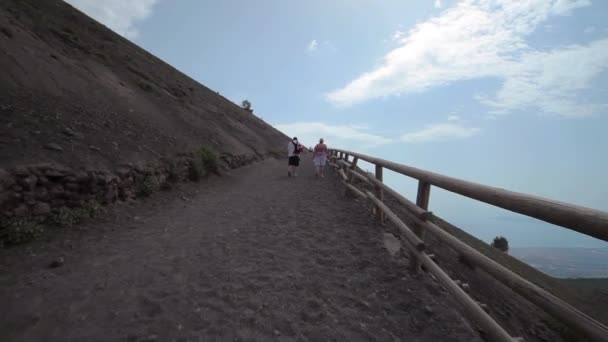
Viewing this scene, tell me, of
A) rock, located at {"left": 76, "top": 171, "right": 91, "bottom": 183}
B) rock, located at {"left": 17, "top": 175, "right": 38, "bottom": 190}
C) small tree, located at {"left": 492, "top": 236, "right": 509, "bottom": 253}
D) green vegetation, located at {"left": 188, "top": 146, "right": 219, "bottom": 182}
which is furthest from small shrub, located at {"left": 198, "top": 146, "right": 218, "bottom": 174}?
small tree, located at {"left": 492, "top": 236, "right": 509, "bottom": 253}

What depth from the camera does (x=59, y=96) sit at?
24.3 ft

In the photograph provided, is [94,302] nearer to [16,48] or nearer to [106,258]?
[106,258]

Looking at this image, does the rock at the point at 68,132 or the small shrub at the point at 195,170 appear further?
the small shrub at the point at 195,170

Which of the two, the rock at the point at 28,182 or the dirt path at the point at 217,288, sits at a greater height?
the rock at the point at 28,182

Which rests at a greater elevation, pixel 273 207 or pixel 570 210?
pixel 570 210

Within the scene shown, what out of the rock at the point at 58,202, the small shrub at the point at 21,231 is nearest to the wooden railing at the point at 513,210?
the small shrub at the point at 21,231

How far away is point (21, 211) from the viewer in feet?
13.1

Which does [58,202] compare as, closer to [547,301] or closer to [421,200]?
[421,200]

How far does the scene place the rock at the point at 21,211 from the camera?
392cm

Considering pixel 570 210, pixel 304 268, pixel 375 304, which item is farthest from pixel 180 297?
pixel 570 210

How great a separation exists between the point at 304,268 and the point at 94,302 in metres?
2.25

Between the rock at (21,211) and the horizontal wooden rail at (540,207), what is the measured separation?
562 centimetres

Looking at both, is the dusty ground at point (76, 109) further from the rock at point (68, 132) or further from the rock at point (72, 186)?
the rock at point (72, 186)

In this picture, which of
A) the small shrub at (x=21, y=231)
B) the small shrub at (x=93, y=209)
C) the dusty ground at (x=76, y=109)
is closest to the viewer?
the small shrub at (x=21, y=231)
